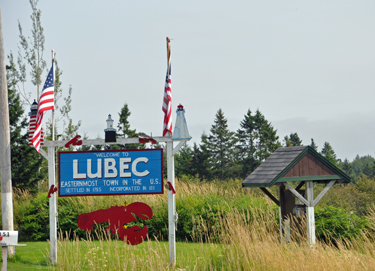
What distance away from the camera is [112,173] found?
29.3 ft

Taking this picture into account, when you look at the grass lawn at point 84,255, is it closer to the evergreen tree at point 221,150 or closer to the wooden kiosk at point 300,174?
the wooden kiosk at point 300,174

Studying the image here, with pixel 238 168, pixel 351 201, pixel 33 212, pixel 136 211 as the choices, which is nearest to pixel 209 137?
pixel 238 168

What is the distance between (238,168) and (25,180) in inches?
978

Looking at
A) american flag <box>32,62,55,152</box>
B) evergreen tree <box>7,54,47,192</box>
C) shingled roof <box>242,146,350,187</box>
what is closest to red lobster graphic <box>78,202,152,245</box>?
american flag <box>32,62,55,152</box>

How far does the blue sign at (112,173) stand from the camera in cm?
884

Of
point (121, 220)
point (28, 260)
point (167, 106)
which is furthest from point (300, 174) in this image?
point (28, 260)

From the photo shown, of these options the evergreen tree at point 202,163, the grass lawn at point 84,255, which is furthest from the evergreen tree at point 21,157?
the evergreen tree at point 202,163

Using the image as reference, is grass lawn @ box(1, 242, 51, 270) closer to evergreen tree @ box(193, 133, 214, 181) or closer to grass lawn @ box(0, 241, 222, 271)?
grass lawn @ box(0, 241, 222, 271)

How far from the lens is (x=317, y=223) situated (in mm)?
11445

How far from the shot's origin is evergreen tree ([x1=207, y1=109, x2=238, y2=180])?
41594 mm

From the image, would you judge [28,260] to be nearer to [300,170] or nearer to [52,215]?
[52,215]

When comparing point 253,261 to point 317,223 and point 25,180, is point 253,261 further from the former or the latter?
point 25,180

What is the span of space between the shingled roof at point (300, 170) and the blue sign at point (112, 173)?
83.6 inches

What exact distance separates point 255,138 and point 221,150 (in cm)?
381
